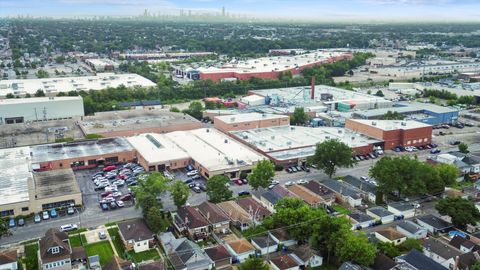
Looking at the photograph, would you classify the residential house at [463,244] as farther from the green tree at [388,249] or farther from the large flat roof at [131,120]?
the large flat roof at [131,120]

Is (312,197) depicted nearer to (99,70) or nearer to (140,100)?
(140,100)

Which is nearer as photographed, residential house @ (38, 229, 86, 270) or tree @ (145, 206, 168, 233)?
residential house @ (38, 229, 86, 270)

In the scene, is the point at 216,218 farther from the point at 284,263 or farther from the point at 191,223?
the point at 284,263

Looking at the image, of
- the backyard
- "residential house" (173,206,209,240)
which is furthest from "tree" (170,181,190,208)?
the backyard

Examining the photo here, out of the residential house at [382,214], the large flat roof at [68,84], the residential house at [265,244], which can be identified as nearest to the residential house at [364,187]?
the residential house at [382,214]

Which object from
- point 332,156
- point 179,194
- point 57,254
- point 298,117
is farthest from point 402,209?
point 298,117

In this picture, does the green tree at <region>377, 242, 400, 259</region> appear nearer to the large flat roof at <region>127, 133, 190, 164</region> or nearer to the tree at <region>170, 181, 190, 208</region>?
the tree at <region>170, 181, 190, 208</region>

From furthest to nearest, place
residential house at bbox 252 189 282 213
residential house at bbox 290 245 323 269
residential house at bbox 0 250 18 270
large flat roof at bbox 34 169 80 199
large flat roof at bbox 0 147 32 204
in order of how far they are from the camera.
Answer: large flat roof at bbox 34 169 80 199
residential house at bbox 252 189 282 213
large flat roof at bbox 0 147 32 204
residential house at bbox 290 245 323 269
residential house at bbox 0 250 18 270
